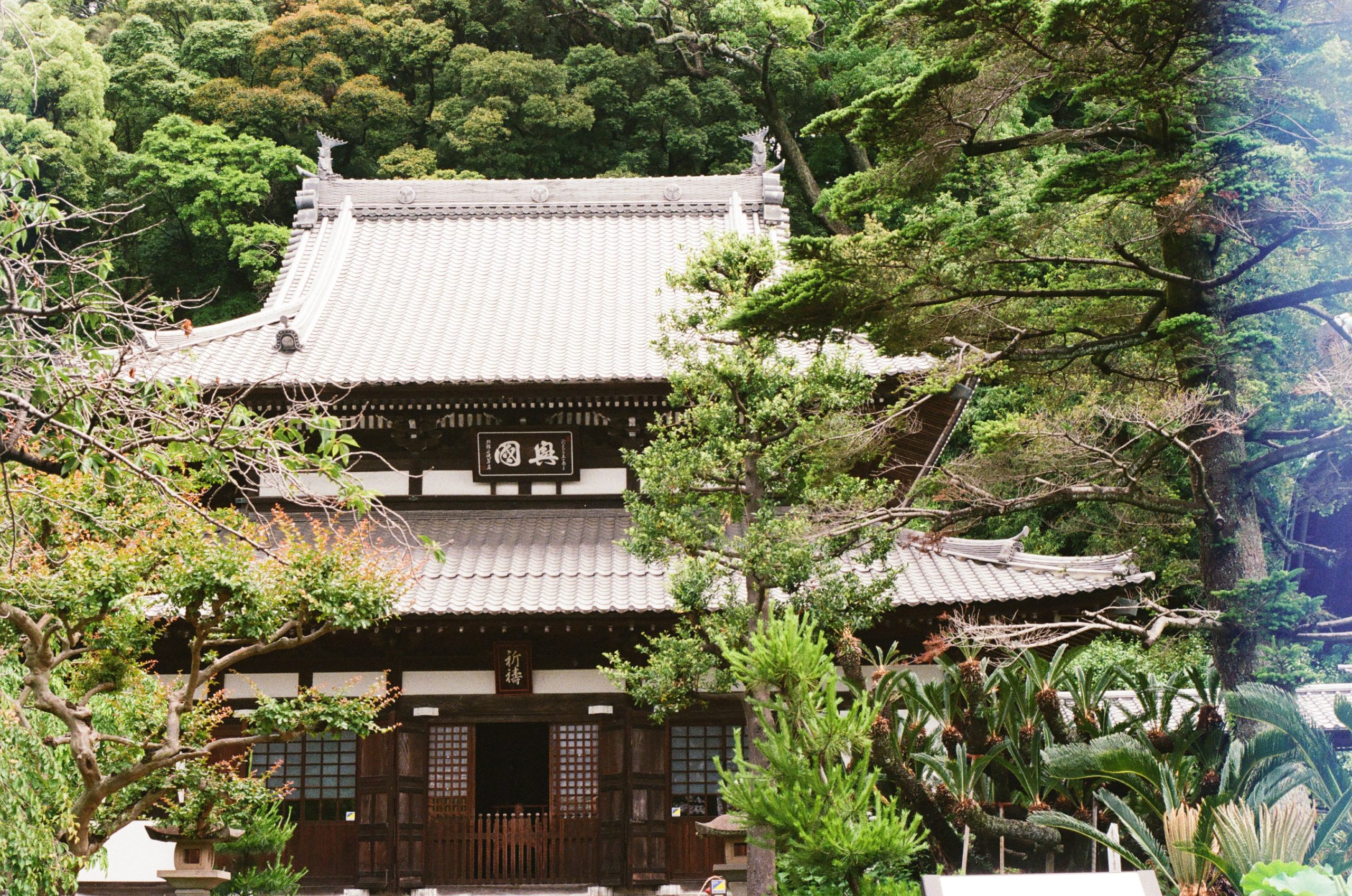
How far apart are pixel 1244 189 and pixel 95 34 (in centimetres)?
3426

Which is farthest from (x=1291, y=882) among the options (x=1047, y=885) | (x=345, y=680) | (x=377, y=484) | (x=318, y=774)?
(x=377, y=484)

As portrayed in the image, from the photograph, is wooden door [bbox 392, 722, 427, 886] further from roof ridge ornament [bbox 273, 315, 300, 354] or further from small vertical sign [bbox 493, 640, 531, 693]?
roof ridge ornament [bbox 273, 315, 300, 354]

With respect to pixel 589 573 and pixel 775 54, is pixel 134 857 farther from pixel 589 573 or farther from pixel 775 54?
pixel 775 54

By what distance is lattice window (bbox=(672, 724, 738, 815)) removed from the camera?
1263 centimetres

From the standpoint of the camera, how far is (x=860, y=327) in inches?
385

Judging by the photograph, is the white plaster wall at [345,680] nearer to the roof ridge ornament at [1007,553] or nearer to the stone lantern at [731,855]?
the stone lantern at [731,855]

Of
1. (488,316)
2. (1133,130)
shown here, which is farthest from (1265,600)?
(488,316)

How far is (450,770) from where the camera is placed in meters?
12.7

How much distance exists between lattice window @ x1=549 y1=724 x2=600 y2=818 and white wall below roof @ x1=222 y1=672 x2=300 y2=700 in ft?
9.43

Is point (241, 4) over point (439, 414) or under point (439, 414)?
over

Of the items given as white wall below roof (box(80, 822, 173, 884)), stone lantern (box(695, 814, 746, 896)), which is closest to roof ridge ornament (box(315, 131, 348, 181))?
white wall below roof (box(80, 822, 173, 884))

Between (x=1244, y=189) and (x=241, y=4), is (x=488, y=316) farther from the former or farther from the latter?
(x=241, y=4)

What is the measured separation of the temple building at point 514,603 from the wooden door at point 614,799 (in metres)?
0.02

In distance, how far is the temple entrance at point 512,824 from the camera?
1230 cm
